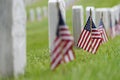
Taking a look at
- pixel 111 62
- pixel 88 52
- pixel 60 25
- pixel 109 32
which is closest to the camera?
pixel 60 25

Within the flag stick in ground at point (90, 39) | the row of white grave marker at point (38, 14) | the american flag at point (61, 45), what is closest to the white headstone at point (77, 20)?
the flag stick in ground at point (90, 39)

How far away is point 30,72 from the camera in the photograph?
9000mm

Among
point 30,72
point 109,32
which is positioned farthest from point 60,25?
point 109,32

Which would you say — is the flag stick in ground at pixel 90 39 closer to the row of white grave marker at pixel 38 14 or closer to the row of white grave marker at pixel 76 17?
the row of white grave marker at pixel 76 17

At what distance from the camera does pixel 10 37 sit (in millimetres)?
8508

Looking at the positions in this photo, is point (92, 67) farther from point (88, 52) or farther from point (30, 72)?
point (88, 52)

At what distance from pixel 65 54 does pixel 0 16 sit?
120 centimetres

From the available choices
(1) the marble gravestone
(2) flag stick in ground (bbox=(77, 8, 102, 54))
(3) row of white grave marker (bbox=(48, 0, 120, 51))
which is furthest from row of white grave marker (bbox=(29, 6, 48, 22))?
(1) the marble gravestone

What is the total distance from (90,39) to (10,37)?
433 centimetres

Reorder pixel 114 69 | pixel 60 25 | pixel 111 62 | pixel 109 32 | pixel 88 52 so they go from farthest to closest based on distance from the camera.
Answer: pixel 109 32 < pixel 88 52 < pixel 111 62 < pixel 114 69 < pixel 60 25

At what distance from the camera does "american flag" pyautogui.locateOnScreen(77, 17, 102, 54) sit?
12.4 meters

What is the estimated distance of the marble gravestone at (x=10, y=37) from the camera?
8.49 m

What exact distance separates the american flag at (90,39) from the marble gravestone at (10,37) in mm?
3919

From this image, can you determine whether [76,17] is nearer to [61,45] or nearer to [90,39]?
[90,39]
